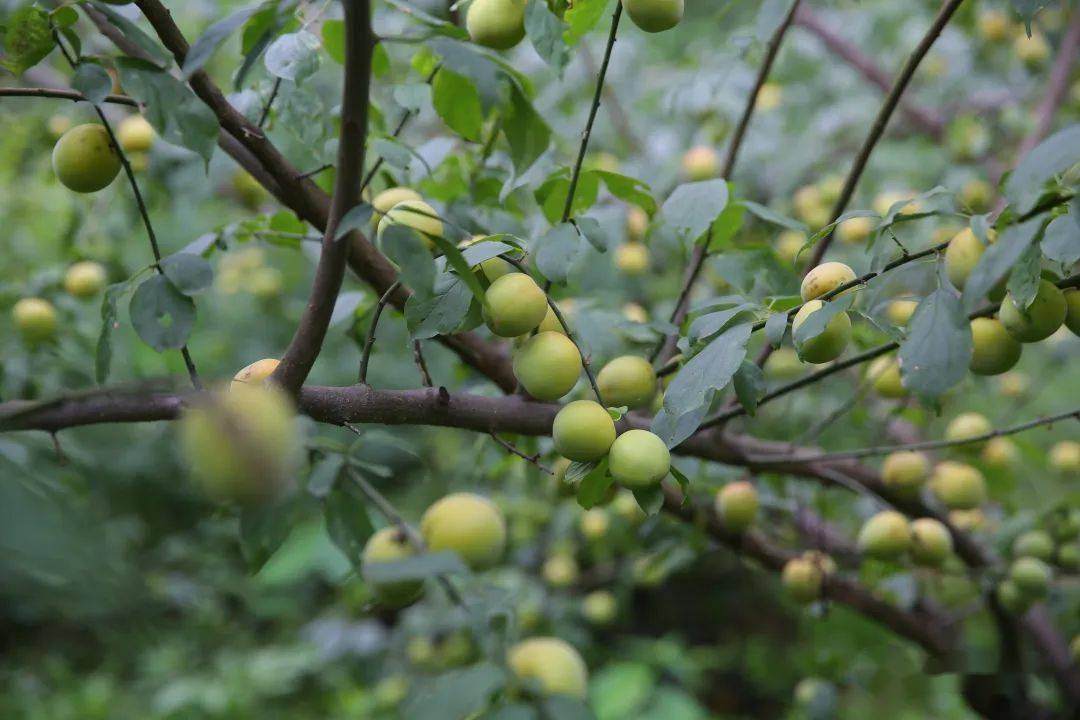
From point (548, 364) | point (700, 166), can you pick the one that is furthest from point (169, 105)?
point (700, 166)

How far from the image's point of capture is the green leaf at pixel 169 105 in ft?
1.71

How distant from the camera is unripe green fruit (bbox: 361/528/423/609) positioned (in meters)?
0.60

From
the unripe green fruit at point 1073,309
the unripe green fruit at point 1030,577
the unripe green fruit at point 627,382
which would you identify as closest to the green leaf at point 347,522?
the unripe green fruit at point 627,382

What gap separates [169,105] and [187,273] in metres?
0.12

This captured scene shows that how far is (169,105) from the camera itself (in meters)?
0.53

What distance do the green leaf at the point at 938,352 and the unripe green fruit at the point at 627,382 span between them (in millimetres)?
241

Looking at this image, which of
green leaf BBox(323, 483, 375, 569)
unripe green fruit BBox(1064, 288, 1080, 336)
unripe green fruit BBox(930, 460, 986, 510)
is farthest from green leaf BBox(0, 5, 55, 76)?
unripe green fruit BBox(930, 460, 986, 510)

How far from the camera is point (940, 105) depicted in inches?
80.5

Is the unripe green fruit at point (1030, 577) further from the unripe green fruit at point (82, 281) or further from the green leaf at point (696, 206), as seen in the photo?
A: the unripe green fruit at point (82, 281)

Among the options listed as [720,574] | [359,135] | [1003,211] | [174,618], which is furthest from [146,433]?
[1003,211]

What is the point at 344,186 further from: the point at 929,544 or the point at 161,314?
the point at 929,544

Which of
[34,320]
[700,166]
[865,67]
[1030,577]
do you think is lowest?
[1030,577]

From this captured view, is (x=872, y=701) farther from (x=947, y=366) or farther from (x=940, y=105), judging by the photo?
(x=947, y=366)

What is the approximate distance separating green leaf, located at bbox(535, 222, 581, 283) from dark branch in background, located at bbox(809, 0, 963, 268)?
0.64 feet
